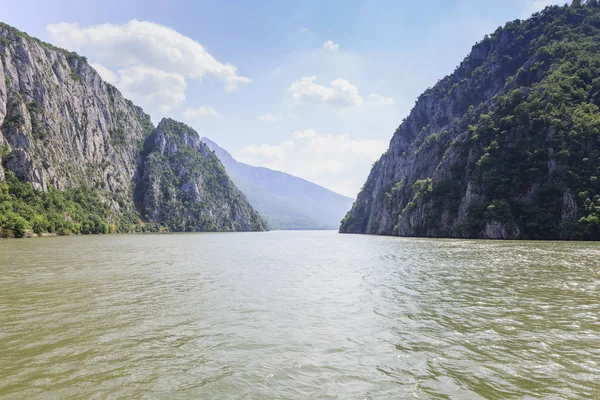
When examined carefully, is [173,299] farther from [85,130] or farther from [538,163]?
[85,130]

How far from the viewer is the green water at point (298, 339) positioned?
875 cm

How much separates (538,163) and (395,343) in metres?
112

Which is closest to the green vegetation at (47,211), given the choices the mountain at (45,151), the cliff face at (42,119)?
the mountain at (45,151)

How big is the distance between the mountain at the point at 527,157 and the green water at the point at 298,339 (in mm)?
81277

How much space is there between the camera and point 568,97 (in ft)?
360

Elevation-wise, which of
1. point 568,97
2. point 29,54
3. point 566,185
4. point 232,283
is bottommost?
point 232,283

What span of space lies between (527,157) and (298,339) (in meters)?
116

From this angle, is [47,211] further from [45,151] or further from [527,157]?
[527,157]

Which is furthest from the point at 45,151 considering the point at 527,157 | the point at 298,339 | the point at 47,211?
the point at 527,157

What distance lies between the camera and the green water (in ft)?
28.7

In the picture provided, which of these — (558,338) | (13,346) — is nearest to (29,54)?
(13,346)

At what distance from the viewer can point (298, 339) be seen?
1272 centimetres

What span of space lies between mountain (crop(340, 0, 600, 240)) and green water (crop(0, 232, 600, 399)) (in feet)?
267

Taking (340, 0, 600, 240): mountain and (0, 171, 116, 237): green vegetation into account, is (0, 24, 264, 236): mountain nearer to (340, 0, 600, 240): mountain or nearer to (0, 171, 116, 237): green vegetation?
(0, 171, 116, 237): green vegetation
